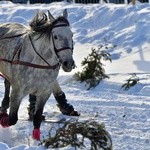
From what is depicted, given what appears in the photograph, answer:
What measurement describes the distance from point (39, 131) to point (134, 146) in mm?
1186

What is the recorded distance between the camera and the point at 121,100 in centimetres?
888

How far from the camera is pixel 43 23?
22.7 feet

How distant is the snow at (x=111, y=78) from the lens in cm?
721

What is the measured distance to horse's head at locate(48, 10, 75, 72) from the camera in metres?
6.40

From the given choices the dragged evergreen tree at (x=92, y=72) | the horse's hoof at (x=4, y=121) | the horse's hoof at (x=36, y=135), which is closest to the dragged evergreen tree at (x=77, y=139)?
the horse's hoof at (x=36, y=135)

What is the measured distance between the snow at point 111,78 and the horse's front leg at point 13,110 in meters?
0.12

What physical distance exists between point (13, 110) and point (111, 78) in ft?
11.7

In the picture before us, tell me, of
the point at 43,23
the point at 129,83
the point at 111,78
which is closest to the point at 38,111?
→ the point at 43,23

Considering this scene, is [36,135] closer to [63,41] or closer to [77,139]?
[77,139]

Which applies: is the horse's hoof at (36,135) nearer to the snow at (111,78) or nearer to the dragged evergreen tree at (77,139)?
the snow at (111,78)

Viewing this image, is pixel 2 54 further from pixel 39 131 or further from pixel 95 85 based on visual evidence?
pixel 95 85

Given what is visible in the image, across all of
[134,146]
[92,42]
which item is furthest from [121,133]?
[92,42]

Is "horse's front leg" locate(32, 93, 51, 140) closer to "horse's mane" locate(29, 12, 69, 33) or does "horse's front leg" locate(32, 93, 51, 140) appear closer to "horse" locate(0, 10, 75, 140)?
"horse" locate(0, 10, 75, 140)

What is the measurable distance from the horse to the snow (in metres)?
0.50
